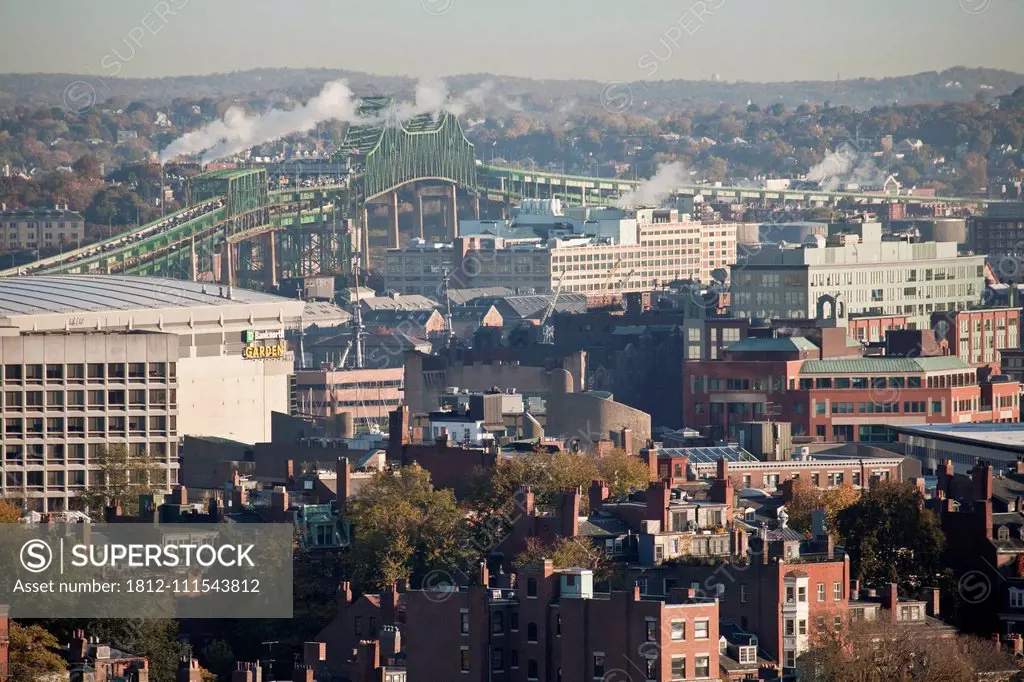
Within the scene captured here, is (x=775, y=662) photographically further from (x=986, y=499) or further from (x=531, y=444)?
(x=531, y=444)

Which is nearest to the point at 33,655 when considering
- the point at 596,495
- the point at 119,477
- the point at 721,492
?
the point at 721,492

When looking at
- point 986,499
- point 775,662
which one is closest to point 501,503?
point 986,499

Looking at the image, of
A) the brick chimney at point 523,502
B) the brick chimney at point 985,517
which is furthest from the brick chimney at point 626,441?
the brick chimney at point 985,517

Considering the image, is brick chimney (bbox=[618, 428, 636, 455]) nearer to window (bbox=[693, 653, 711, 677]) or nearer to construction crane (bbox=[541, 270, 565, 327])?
window (bbox=[693, 653, 711, 677])

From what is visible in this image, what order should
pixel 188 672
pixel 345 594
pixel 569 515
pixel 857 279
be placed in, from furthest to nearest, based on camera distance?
1. pixel 857 279
2. pixel 569 515
3. pixel 345 594
4. pixel 188 672

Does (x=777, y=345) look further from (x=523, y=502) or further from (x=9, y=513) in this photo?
(x=523, y=502)

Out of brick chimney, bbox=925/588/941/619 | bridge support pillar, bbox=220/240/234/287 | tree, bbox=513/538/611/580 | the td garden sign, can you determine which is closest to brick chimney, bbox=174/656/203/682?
tree, bbox=513/538/611/580

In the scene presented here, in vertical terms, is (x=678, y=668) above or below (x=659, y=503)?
below
